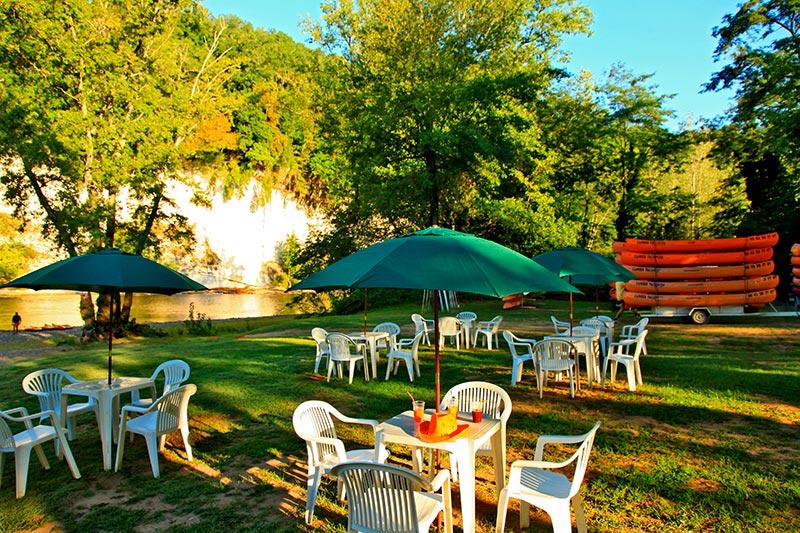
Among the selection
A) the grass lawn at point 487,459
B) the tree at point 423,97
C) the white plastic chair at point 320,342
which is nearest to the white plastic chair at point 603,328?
the grass lawn at point 487,459

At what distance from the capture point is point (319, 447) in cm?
391

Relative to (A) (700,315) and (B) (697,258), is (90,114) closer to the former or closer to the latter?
(B) (697,258)

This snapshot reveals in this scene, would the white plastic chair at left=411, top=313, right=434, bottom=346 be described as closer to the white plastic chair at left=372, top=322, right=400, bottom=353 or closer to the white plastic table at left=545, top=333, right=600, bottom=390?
the white plastic chair at left=372, top=322, right=400, bottom=353

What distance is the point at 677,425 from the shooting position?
5.67 metres

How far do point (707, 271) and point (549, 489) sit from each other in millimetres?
14054

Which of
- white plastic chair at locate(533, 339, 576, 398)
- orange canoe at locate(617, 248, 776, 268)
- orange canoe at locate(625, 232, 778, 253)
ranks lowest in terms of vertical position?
white plastic chair at locate(533, 339, 576, 398)

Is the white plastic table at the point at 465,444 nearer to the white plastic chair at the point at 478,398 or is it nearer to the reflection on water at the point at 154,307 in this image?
the white plastic chair at the point at 478,398

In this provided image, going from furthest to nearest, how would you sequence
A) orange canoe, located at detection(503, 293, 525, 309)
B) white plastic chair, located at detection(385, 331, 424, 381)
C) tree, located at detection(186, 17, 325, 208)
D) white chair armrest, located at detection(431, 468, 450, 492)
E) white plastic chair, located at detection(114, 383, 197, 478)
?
tree, located at detection(186, 17, 325, 208), orange canoe, located at detection(503, 293, 525, 309), white plastic chair, located at detection(385, 331, 424, 381), white plastic chair, located at detection(114, 383, 197, 478), white chair armrest, located at detection(431, 468, 450, 492)

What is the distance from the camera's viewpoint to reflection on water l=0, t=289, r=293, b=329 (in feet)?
90.4

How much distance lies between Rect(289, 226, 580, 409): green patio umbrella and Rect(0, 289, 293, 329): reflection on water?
901 inches

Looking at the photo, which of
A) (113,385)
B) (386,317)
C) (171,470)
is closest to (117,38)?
(386,317)

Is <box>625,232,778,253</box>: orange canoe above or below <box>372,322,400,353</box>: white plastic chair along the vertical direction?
above

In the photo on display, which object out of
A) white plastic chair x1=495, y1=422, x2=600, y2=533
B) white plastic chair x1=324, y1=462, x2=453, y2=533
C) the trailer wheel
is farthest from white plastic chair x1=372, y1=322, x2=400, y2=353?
the trailer wheel

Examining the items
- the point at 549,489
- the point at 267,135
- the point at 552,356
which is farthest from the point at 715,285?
the point at 267,135
